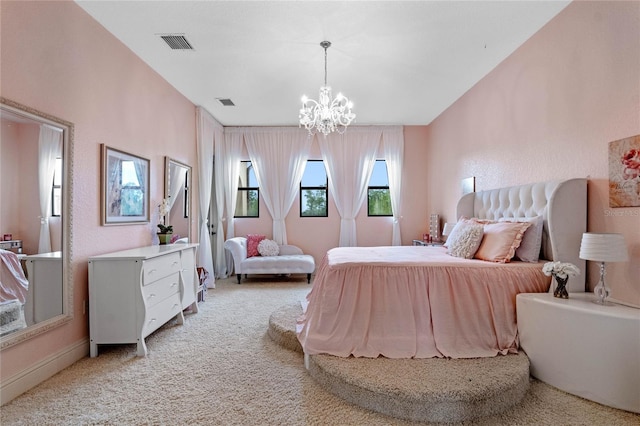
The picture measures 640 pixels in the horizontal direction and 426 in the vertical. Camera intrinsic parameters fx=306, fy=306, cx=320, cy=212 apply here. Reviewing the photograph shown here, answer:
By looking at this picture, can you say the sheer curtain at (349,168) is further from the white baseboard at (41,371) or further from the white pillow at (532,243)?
the white baseboard at (41,371)

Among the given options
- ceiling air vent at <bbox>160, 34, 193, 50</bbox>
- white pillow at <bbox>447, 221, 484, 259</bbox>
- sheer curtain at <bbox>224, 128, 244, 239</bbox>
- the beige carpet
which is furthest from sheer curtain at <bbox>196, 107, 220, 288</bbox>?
white pillow at <bbox>447, 221, 484, 259</bbox>

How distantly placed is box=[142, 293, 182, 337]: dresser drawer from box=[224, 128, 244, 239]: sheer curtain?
2901mm

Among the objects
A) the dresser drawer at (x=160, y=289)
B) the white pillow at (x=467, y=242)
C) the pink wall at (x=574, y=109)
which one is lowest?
the dresser drawer at (x=160, y=289)

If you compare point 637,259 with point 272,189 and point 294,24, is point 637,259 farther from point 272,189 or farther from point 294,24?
point 272,189

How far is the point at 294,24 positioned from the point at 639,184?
2.96m

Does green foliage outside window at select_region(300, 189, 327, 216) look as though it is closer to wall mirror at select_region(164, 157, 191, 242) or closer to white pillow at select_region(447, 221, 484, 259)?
wall mirror at select_region(164, 157, 191, 242)

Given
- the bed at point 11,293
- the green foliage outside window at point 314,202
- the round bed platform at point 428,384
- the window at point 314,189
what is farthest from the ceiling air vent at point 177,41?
the green foliage outside window at point 314,202

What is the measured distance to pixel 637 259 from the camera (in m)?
2.08

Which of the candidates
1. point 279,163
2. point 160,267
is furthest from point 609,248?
point 279,163

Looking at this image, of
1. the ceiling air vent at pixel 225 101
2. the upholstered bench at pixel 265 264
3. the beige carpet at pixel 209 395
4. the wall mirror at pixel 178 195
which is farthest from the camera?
the upholstered bench at pixel 265 264

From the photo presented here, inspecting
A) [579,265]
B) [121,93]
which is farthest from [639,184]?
[121,93]

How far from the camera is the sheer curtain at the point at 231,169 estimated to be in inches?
240

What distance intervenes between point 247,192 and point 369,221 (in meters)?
2.60

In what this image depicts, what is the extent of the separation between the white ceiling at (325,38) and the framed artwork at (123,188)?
3.92 feet
